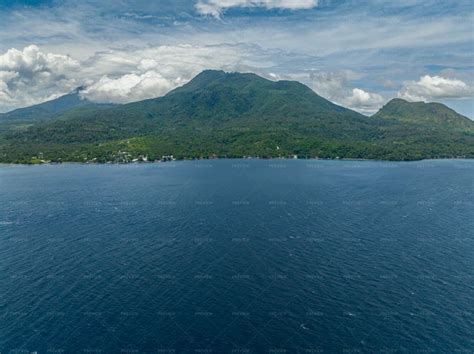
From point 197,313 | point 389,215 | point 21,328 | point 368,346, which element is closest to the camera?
point 368,346

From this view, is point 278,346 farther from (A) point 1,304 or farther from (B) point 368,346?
(A) point 1,304


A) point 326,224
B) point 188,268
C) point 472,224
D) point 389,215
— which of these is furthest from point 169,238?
point 472,224

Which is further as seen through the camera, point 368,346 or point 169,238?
point 169,238

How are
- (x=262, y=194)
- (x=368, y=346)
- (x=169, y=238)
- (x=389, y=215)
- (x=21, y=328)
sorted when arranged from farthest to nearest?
(x=262, y=194), (x=389, y=215), (x=169, y=238), (x=21, y=328), (x=368, y=346)

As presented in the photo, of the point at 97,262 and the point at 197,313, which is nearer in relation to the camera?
the point at 197,313

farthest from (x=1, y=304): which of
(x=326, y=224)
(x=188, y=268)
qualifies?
(x=326, y=224)

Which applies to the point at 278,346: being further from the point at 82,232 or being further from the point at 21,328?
the point at 82,232
